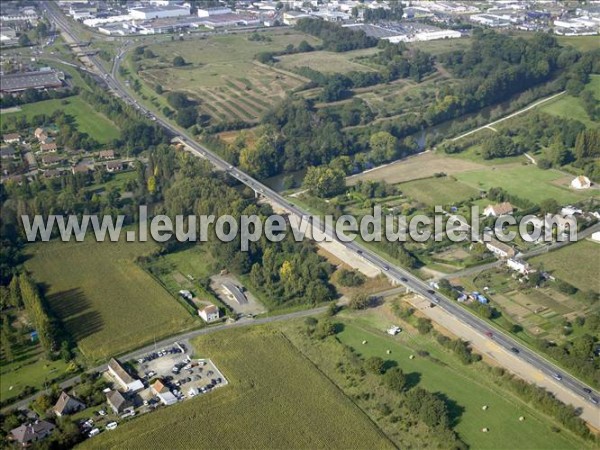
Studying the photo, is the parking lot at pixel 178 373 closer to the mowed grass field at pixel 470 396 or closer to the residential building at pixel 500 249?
the mowed grass field at pixel 470 396

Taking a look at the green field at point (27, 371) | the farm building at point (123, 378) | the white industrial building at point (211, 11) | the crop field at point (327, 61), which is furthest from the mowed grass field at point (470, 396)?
the white industrial building at point (211, 11)

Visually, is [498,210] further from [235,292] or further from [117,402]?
[117,402]

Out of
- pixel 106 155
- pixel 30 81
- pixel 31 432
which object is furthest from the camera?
pixel 30 81

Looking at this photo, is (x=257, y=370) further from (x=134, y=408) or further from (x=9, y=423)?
(x=9, y=423)

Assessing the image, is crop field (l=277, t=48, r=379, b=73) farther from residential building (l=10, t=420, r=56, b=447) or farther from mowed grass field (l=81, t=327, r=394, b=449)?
residential building (l=10, t=420, r=56, b=447)

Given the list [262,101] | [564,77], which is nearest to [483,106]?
[564,77]

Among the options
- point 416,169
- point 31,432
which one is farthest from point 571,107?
point 31,432
